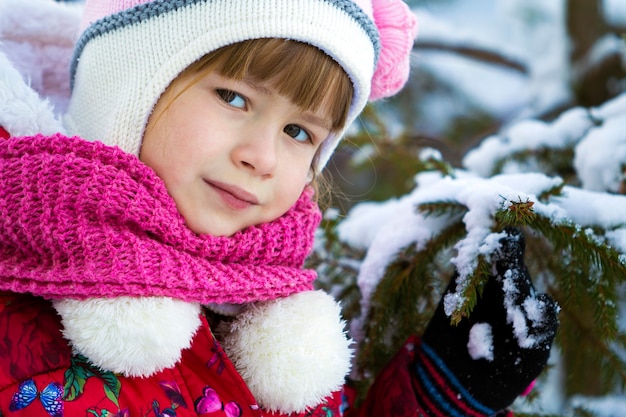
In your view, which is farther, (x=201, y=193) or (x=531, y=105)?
(x=531, y=105)

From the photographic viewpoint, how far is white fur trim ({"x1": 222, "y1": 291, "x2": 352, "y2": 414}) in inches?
38.3

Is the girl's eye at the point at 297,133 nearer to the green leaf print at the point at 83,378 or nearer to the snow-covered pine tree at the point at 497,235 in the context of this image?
the snow-covered pine tree at the point at 497,235

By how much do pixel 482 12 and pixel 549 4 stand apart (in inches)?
26.6

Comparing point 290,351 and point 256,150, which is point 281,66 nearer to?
point 256,150

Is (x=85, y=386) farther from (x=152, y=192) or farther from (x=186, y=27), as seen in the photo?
(x=186, y=27)

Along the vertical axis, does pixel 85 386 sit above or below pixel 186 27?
below

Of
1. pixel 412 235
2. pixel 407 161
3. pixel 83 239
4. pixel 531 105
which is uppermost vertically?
pixel 531 105

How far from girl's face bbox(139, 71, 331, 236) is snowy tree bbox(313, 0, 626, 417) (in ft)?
1.13

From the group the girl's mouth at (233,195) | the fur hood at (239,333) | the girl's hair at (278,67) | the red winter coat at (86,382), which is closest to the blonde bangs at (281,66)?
the girl's hair at (278,67)

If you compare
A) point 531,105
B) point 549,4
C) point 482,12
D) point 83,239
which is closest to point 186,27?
point 83,239

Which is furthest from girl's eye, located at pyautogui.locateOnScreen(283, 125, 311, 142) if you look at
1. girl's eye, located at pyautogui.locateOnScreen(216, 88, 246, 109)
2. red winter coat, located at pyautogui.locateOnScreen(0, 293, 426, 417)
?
red winter coat, located at pyautogui.locateOnScreen(0, 293, 426, 417)

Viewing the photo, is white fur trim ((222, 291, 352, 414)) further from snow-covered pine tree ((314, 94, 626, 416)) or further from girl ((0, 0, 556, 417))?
snow-covered pine tree ((314, 94, 626, 416))

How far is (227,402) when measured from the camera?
3.18ft

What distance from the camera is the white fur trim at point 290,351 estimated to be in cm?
97
